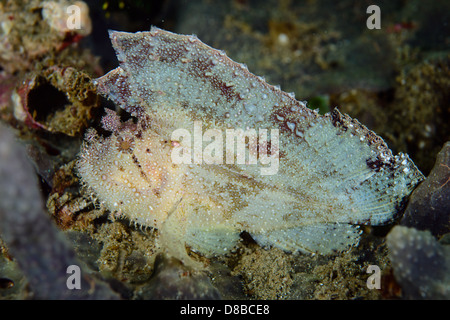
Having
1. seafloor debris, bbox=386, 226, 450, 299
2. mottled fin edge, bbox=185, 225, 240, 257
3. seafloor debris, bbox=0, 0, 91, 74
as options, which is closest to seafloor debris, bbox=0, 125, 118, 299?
mottled fin edge, bbox=185, 225, 240, 257

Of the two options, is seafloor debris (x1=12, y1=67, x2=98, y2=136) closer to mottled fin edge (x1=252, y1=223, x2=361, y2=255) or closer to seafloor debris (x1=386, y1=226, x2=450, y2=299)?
mottled fin edge (x1=252, y1=223, x2=361, y2=255)

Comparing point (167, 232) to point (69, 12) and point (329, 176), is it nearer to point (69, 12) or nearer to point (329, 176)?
point (329, 176)

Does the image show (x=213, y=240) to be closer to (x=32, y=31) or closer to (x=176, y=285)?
(x=176, y=285)

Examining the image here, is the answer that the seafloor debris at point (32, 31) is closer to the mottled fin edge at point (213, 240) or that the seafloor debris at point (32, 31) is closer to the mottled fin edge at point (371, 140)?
the mottled fin edge at point (213, 240)

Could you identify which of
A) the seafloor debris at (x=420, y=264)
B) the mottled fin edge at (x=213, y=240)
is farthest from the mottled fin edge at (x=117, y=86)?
the seafloor debris at (x=420, y=264)

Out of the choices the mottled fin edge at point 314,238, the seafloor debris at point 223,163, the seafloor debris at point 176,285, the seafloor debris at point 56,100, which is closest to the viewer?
the seafloor debris at point 176,285

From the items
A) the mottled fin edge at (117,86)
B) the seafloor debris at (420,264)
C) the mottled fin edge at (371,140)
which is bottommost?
the seafloor debris at (420,264)
